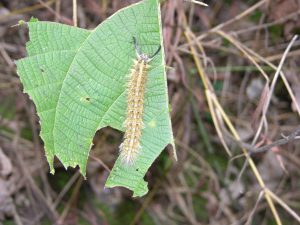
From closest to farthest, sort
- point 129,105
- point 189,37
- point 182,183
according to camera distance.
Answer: point 129,105, point 189,37, point 182,183

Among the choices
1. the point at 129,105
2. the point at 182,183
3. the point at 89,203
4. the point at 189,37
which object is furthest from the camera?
the point at 182,183

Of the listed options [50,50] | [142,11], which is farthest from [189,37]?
[50,50]

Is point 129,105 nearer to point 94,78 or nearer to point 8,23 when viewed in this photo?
point 94,78
